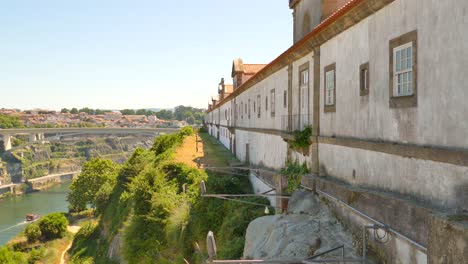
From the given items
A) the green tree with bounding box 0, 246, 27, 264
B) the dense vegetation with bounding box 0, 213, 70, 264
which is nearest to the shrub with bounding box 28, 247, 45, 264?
the dense vegetation with bounding box 0, 213, 70, 264

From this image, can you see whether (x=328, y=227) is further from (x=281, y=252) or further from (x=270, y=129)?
(x=270, y=129)

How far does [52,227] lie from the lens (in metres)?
49.7

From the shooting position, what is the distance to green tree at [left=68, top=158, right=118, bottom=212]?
65.9 m

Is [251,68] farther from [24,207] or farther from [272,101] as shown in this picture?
[24,207]

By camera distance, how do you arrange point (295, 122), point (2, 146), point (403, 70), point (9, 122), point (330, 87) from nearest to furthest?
point (403, 70)
point (330, 87)
point (295, 122)
point (2, 146)
point (9, 122)

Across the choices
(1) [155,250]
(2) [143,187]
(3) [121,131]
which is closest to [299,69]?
(1) [155,250]

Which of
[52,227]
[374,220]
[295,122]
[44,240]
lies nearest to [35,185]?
[52,227]

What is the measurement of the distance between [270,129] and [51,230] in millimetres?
40223

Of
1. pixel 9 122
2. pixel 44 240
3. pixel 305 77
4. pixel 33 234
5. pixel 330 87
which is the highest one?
pixel 305 77

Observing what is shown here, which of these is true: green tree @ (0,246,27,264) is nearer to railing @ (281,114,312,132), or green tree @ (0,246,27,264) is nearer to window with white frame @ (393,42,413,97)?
railing @ (281,114,312,132)

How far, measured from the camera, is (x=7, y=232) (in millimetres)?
65688

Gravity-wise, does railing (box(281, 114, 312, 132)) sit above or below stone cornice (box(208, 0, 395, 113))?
below

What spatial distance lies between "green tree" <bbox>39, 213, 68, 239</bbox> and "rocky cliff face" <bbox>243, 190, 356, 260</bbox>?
146 ft

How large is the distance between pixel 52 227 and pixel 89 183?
1861 cm
